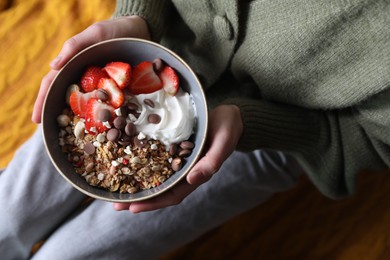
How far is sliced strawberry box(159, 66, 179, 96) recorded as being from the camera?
20.3 inches

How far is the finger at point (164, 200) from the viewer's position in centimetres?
53

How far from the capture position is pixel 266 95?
2.16ft

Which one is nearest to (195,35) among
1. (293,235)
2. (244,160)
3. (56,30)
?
(244,160)

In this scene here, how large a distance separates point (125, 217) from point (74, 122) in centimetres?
23

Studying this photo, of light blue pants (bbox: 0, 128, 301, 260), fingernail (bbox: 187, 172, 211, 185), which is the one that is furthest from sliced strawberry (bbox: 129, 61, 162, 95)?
light blue pants (bbox: 0, 128, 301, 260)

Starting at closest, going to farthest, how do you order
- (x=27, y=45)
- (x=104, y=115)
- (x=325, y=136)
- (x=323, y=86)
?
(x=104, y=115) → (x=323, y=86) → (x=325, y=136) → (x=27, y=45)

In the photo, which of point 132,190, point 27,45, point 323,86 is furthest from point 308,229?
point 27,45

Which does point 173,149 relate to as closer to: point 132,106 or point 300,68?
point 132,106

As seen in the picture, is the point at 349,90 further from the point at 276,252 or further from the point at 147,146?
the point at 276,252

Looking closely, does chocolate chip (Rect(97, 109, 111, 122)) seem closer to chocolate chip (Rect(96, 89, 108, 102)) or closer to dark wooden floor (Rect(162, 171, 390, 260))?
chocolate chip (Rect(96, 89, 108, 102))

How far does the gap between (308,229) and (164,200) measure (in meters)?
0.53

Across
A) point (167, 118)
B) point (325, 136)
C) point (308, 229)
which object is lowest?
point (308, 229)

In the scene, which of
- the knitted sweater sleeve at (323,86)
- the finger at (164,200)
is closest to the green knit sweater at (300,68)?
the knitted sweater sleeve at (323,86)

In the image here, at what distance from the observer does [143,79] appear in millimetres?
510
